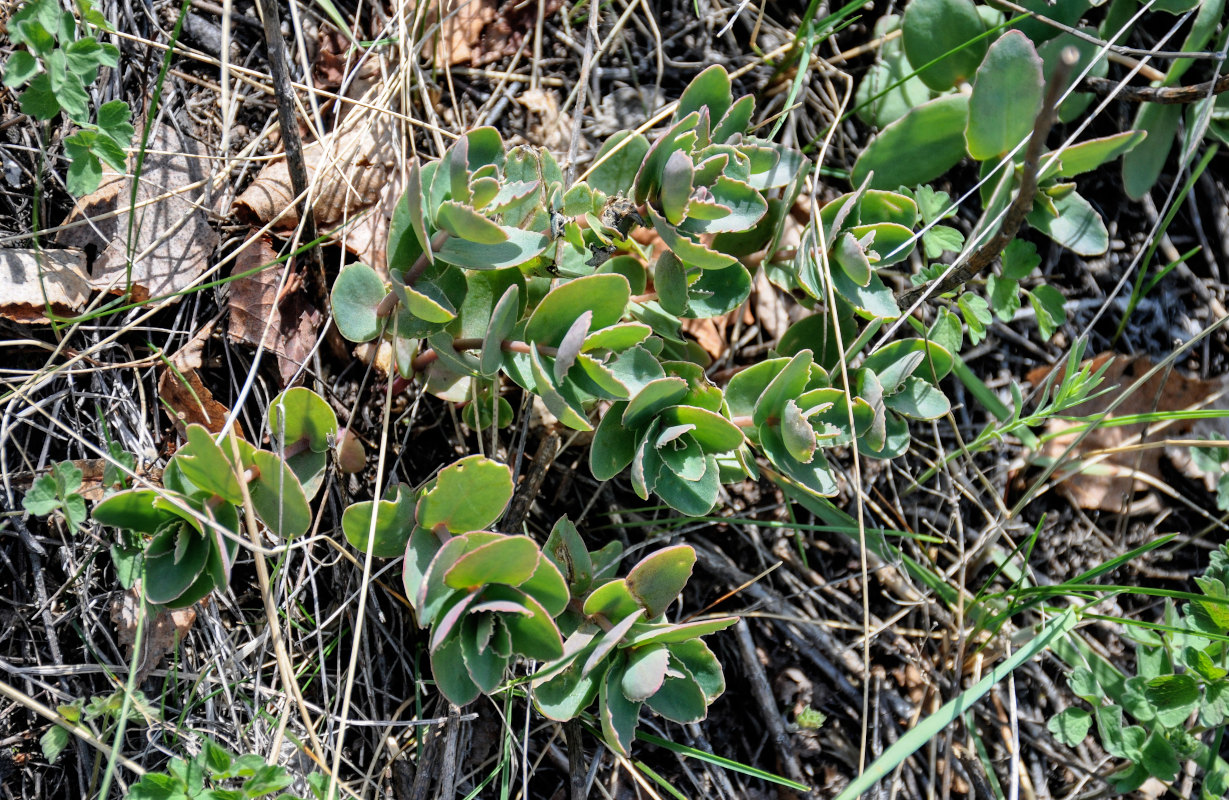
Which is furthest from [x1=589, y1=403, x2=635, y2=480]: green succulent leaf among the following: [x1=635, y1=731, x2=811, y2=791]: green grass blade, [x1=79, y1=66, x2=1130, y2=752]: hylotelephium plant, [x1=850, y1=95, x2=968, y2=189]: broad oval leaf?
[x1=850, y1=95, x2=968, y2=189]: broad oval leaf

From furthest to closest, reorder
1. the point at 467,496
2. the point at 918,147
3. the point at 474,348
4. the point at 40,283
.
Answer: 1. the point at 918,147
2. the point at 40,283
3. the point at 474,348
4. the point at 467,496

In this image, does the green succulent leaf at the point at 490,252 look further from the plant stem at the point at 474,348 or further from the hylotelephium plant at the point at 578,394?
the plant stem at the point at 474,348

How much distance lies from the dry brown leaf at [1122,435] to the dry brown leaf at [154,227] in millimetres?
2114

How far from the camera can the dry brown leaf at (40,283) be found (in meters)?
1.75

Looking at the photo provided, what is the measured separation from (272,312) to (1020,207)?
1.50 metres

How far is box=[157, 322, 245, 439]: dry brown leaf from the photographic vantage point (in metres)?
1.83

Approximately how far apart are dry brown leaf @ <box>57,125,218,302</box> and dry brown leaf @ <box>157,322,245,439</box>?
13 cm

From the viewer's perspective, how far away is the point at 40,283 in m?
1.74

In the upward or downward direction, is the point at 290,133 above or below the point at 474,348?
above

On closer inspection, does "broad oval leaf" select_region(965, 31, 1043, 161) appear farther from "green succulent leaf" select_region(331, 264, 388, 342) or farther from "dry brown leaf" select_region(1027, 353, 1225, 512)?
"green succulent leaf" select_region(331, 264, 388, 342)

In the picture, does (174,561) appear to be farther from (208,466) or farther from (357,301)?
(357,301)

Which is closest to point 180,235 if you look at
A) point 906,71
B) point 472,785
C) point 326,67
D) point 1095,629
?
point 326,67

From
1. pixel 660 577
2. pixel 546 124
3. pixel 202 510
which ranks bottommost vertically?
pixel 660 577

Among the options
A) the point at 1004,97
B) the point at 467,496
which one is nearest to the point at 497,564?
the point at 467,496
